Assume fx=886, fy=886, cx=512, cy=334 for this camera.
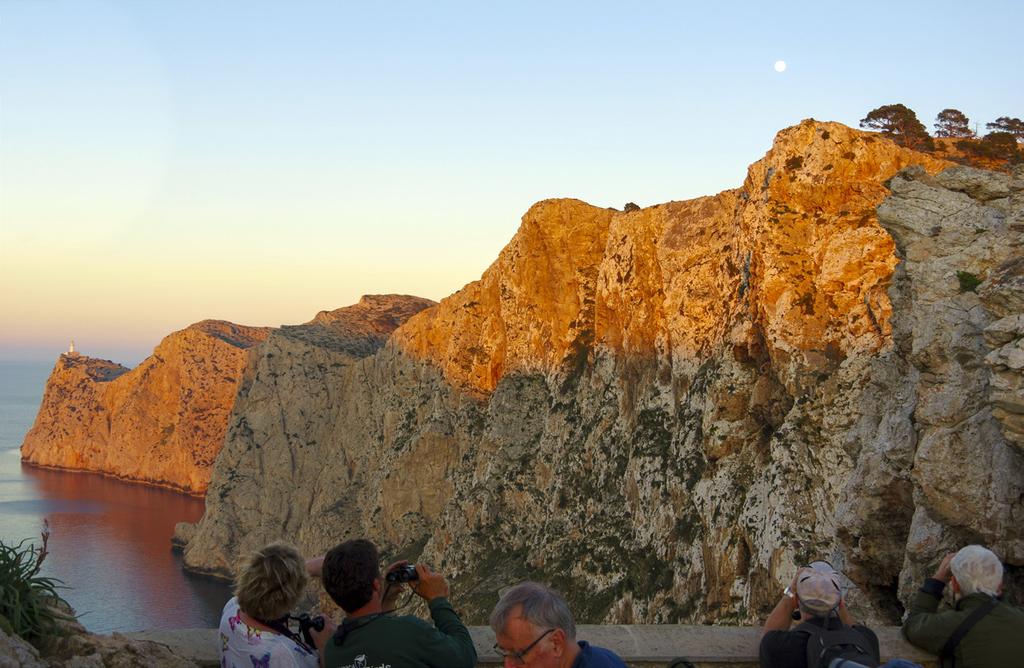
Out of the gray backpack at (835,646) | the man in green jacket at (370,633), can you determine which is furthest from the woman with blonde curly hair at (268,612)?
the gray backpack at (835,646)

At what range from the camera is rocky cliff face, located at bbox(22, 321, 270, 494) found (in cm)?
12725

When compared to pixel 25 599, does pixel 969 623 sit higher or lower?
lower

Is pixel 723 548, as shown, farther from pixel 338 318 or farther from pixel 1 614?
pixel 338 318

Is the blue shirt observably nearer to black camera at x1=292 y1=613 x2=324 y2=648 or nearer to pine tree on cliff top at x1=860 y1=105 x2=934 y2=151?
black camera at x1=292 y1=613 x2=324 y2=648

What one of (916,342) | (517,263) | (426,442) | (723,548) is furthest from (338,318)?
(916,342)

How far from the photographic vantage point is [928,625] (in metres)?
7.35

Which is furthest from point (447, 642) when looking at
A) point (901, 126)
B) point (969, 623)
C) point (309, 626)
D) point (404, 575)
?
point (901, 126)

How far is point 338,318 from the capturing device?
100 metres

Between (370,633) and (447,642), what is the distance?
0.49 m

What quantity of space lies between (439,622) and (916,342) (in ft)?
30.1

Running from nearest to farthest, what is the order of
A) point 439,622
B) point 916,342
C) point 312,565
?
point 439,622 → point 312,565 → point 916,342

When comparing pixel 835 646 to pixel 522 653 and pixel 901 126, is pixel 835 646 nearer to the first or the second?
pixel 522 653

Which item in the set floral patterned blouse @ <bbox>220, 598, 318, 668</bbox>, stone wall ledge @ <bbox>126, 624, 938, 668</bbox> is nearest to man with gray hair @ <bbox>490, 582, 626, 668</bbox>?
floral patterned blouse @ <bbox>220, 598, 318, 668</bbox>

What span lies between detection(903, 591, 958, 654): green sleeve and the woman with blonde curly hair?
16.1 feet
